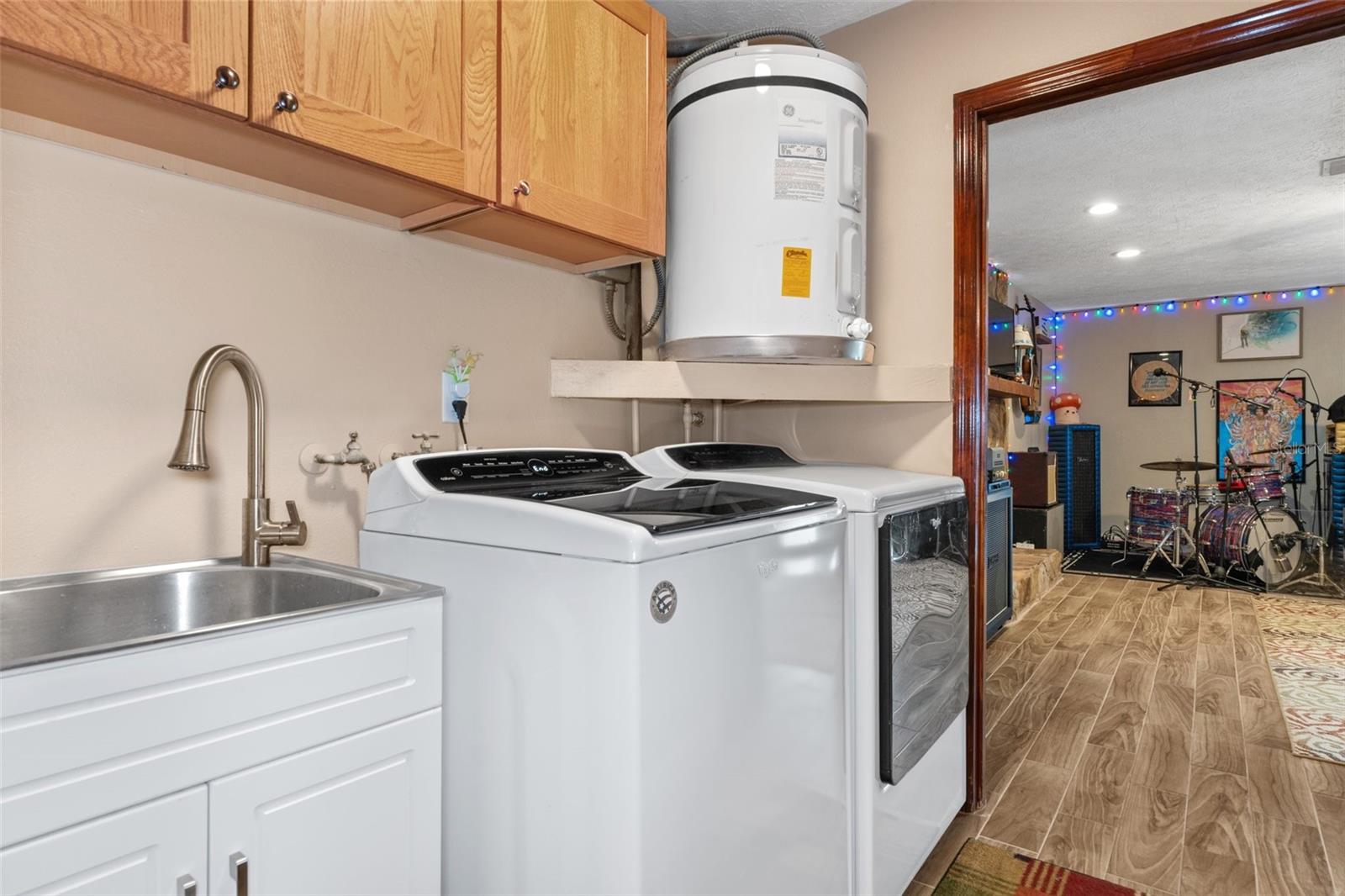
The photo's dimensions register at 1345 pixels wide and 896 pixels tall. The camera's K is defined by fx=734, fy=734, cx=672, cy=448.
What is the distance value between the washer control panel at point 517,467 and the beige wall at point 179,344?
256 millimetres

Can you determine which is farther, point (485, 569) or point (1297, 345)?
point (1297, 345)

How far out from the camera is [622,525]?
1.15 meters

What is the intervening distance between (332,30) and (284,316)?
597mm

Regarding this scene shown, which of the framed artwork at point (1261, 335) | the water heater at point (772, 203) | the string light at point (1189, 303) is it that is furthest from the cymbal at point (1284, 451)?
the water heater at point (772, 203)

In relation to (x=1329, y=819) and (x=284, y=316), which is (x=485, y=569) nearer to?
(x=284, y=316)

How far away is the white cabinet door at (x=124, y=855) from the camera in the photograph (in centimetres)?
82

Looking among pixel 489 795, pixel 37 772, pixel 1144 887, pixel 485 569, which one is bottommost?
pixel 1144 887

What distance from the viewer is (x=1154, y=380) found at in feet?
24.1

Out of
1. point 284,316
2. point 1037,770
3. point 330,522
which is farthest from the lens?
point 1037,770

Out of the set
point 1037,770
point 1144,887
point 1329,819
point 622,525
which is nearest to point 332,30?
point 622,525

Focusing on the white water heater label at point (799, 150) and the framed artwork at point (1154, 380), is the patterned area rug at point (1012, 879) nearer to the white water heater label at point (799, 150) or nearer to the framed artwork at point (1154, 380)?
the white water heater label at point (799, 150)

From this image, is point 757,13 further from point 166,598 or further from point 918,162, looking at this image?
point 166,598

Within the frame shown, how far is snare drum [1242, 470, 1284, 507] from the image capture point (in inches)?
239

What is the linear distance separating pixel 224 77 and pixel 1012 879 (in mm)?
2407
